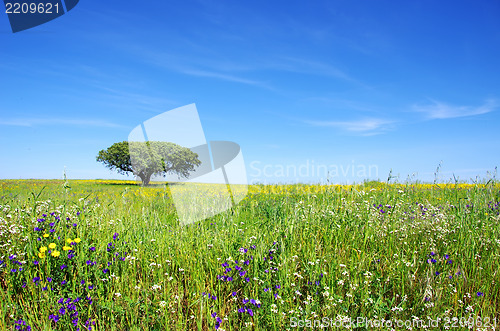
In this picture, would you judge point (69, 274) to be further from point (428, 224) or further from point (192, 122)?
point (428, 224)

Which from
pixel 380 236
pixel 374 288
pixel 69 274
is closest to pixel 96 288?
pixel 69 274

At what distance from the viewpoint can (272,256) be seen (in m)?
3.45

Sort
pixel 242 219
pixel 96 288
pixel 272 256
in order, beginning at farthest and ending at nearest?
pixel 242 219
pixel 272 256
pixel 96 288

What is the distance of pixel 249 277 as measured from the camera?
322cm

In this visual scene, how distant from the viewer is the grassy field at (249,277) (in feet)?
9.24

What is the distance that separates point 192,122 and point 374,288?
13.9 ft

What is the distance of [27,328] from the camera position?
2.68 meters

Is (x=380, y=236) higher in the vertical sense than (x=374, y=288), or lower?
higher

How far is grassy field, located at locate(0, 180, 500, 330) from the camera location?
2816mm

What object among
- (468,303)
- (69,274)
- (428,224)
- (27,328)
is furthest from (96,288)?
(428,224)

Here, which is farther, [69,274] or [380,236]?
[380,236]

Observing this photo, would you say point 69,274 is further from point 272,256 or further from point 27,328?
point 272,256

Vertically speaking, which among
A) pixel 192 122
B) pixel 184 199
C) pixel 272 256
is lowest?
pixel 272 256

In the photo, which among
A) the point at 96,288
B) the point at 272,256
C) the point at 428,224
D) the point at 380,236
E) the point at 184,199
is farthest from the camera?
the point at 184,199
